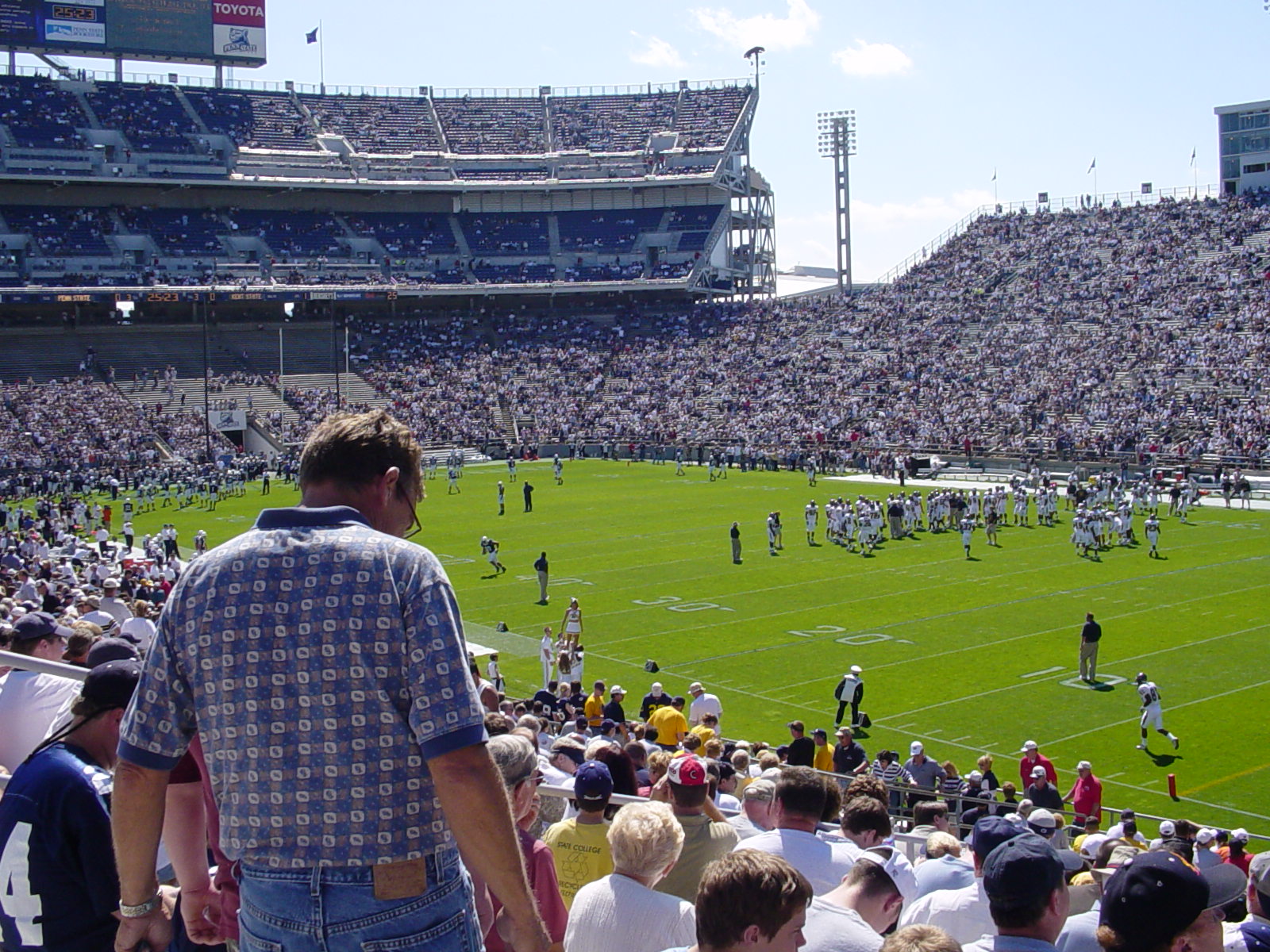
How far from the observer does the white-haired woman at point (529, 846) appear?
11.1 ft

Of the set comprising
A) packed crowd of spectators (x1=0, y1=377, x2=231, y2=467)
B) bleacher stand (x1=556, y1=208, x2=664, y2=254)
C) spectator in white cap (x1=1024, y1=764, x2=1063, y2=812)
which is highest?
bleacher stand (x1=556, y1=208, x2=664, y2=254)

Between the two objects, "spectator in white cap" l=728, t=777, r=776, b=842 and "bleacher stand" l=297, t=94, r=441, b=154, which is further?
"bleacher stand" l=297, t=94, r=441, b=154

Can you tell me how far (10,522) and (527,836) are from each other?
34791 mm

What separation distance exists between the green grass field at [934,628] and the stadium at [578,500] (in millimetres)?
129

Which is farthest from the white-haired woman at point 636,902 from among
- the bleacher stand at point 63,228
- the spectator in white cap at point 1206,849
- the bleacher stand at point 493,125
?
the bleacher stand at point 493,125

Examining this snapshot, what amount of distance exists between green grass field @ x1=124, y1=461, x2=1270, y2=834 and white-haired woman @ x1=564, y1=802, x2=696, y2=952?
34.0 feet

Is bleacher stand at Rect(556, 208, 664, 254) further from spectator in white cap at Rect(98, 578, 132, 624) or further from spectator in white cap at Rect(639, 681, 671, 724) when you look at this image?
spectator in white cap at Rect(639, 681, 671, 724)

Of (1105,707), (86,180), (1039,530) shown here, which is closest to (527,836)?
(1105,707)

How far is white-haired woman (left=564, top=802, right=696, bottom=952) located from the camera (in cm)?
370

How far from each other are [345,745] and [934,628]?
63.7ft

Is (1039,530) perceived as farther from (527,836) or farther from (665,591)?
(527,836)

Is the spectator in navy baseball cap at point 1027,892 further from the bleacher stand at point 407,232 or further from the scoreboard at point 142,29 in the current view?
the scoreboard at point 142,29

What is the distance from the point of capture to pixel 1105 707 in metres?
16.2

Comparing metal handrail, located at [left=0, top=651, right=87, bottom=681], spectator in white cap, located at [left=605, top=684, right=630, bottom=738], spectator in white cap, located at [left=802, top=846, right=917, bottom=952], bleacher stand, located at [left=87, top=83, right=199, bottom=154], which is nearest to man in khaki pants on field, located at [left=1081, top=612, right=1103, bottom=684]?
spectator in white cap, located at [left=605, top=684, right=630, bottom=738]
